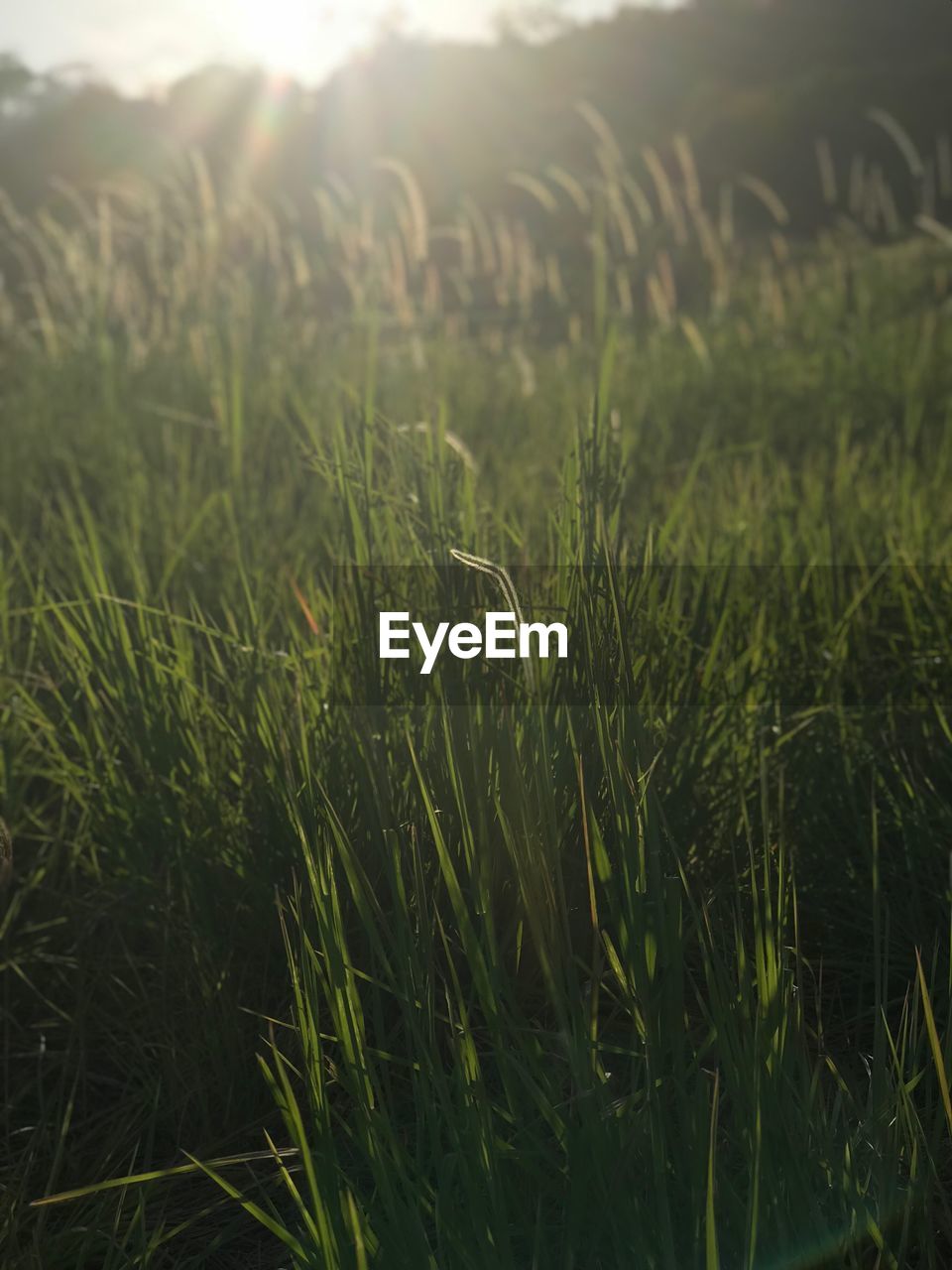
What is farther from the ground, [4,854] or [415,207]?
[415,207]

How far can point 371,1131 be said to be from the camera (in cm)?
66

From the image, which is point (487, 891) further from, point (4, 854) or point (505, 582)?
point (4, 854)

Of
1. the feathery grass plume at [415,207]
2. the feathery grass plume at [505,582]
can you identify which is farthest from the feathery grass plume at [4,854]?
the feathery grass plume at [415,207]

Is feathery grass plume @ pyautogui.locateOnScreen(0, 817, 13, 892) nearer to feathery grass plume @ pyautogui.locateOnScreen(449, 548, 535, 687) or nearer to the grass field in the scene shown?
the grass field

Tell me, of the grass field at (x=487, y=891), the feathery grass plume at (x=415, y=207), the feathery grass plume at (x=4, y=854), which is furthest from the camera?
the feathery grass plume at (x=415, y=207)

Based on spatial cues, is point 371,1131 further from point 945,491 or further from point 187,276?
point 187,276

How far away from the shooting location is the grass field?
673 mm

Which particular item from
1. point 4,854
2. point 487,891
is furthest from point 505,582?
point 4,854

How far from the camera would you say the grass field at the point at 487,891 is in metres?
0.67

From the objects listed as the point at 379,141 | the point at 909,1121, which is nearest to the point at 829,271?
the point at 909,1121

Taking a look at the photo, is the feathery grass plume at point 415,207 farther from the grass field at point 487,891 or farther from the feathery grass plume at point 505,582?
the feathery grass plume at point 505,582

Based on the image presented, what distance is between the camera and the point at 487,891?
2.37 ft

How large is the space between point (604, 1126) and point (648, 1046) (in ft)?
0.21

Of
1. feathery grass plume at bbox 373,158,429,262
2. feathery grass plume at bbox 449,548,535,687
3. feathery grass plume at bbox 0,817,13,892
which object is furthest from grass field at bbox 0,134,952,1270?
feathery grass plume at bbox 373,158,429,262
